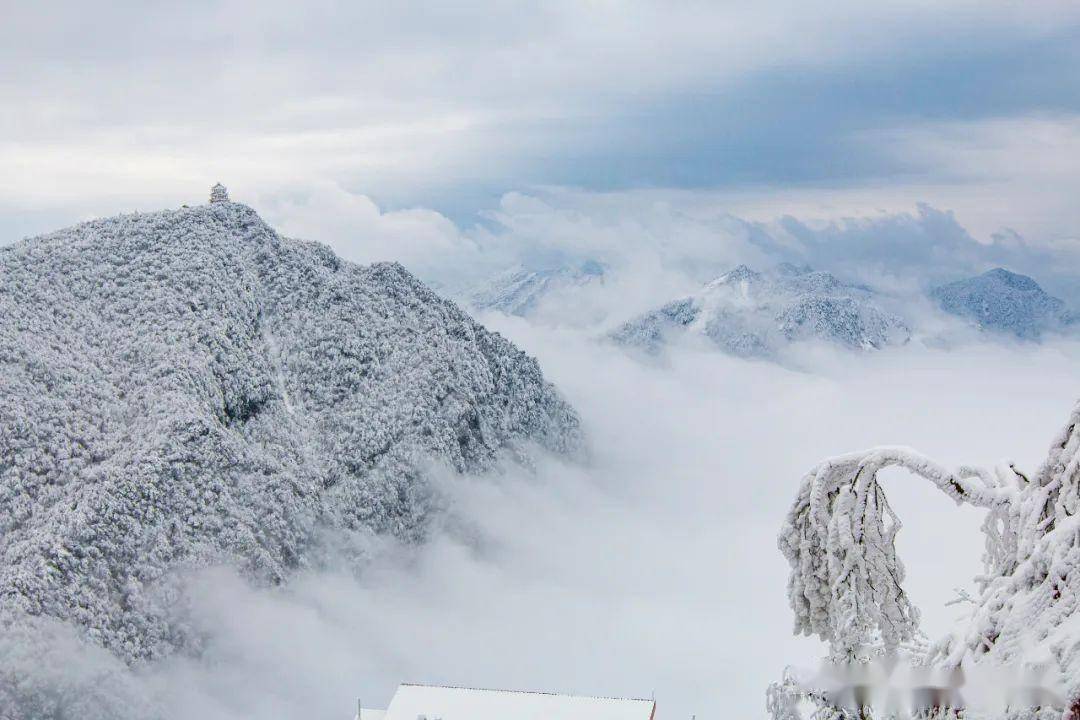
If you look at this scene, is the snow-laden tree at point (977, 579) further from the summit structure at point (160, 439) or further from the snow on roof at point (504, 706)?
the summit structure at point (160, 439)

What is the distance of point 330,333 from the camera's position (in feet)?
652

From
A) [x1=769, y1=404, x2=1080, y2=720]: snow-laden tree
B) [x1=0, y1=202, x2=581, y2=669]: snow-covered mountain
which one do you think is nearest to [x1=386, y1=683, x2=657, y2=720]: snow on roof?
[x1=0, y1=202, x2=581, y2=669]: snow-covered mountain

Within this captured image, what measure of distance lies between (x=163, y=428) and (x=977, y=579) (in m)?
154

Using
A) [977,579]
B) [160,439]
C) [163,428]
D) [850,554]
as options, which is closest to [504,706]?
[850,554]

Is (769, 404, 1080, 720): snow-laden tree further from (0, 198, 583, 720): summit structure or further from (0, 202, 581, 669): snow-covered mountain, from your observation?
(0, 202, 581, 669): snow-covered mountain

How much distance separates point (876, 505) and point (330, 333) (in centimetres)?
19601

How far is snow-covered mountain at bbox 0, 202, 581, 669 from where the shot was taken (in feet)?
431

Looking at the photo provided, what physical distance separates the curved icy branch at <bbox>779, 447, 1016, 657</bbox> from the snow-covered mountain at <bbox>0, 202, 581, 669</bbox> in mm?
129423

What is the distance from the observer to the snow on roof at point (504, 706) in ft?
274

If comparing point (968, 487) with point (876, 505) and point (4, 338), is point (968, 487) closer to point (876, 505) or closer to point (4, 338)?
point (876, 505)

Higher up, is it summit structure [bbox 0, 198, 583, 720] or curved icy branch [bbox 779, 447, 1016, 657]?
curved icy branch [bbox 779, 447, 1016, 657]

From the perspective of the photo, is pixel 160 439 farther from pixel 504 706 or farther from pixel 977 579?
pixel 977 579

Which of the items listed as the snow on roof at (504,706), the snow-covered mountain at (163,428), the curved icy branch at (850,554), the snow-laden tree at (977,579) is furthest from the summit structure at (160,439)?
the snow-laden tree at (977,579)

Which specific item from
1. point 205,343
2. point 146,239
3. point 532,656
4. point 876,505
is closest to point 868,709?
point 876,505
